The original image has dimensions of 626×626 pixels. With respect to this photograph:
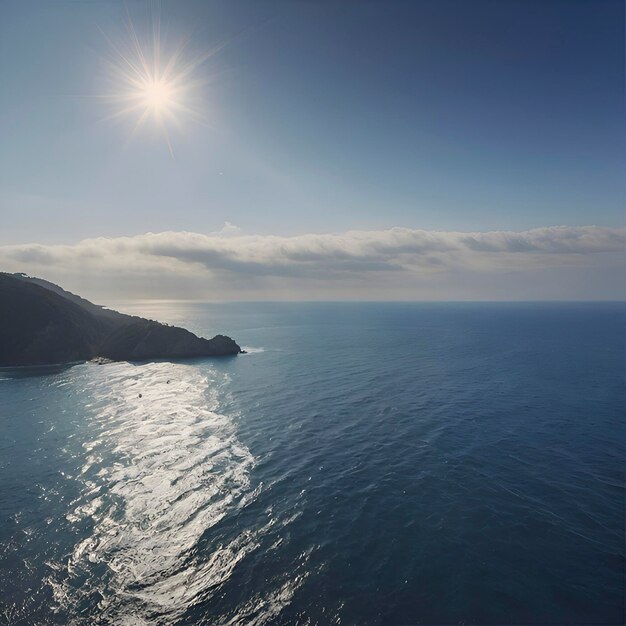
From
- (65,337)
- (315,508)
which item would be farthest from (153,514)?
(65,337)

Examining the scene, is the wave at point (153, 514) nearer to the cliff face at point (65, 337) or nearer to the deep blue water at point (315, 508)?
the deep blue water at point (315, 508)

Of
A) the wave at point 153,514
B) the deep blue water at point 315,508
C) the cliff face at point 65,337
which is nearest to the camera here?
the deep blue water at point 315,508

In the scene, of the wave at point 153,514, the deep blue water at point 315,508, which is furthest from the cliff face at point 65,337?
the wave at point 153,514

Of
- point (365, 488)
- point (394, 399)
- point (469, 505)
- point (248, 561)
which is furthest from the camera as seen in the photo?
point (394, 399)

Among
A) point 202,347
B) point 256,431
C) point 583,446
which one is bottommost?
point 583,446

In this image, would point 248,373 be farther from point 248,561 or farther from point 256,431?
point 248,561

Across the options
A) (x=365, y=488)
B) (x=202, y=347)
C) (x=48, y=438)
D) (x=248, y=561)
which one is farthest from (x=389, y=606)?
(x=202, y=347)
